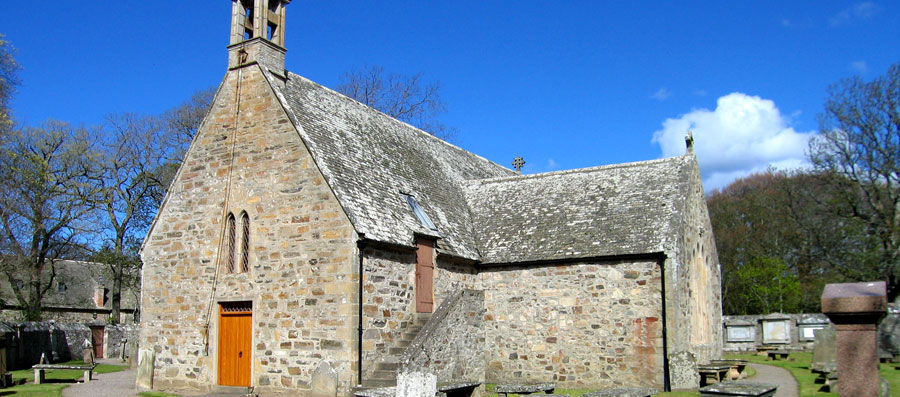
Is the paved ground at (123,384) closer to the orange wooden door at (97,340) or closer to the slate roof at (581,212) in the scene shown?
the slate roof at (581,212)

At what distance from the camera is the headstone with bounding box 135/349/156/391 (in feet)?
62.8

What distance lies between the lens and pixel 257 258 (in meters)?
18.1

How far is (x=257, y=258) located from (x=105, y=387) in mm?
6868

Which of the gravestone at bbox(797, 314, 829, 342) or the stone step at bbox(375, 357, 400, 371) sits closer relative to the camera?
the stone step at bbox(375, 357, 400, 371)

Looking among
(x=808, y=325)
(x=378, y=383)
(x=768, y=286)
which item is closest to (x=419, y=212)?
(x=378, y=383)

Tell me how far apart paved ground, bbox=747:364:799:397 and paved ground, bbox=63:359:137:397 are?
54.0 ft

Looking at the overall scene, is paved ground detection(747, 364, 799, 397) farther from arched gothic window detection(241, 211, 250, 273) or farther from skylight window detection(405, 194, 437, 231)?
arched gothic window detection(241, 211, 250, 273)

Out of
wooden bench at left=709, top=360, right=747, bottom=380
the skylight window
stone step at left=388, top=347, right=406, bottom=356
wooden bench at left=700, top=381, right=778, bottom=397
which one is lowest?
wooden bench at left=709, top=360, right=747, bottom=380

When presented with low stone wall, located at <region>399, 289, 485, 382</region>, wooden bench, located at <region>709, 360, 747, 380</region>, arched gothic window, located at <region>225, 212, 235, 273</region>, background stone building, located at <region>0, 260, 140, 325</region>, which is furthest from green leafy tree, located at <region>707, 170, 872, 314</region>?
background stone building, located at <region>0, 260, 140, 325</region>

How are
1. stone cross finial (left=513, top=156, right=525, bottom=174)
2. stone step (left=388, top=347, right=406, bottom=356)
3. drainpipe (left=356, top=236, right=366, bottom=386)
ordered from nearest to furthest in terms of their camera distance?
drainpipe (left=356, top=236, right=366, bottom=386)
stone step (left=388, top=347, right=406, bottom=356)
stone cross finial (left=513, top=156, right=525, bottom=174)

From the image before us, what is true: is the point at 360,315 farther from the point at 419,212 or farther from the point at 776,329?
the point at 776,329

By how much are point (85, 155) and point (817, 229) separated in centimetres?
4430

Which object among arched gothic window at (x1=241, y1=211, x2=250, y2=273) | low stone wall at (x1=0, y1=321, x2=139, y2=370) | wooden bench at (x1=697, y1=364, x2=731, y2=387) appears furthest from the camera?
low stone wall at (x1=0, y1=321, x2=139, y2=370)

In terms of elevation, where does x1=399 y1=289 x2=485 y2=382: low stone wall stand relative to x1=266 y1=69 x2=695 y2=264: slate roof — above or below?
below
